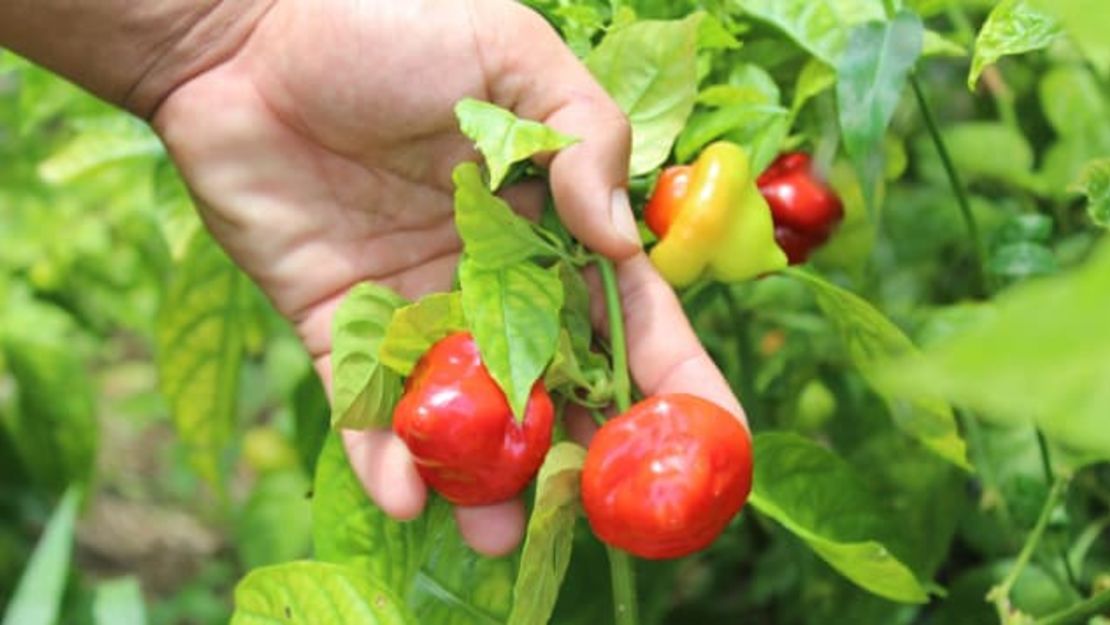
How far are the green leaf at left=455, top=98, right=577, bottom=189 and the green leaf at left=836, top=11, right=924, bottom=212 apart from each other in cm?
22

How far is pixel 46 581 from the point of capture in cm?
138

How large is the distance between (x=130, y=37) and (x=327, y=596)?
1.84ft

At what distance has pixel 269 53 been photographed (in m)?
1.16

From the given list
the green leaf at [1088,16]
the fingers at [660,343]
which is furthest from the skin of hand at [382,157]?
the green leaf at [1088,16]

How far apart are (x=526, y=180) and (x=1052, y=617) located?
0.46 meters

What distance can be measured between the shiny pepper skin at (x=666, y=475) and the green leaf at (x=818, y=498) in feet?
0.39

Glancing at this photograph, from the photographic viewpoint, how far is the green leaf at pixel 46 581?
4.48 ft

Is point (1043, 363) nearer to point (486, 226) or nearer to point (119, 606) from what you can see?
point (486, 226)

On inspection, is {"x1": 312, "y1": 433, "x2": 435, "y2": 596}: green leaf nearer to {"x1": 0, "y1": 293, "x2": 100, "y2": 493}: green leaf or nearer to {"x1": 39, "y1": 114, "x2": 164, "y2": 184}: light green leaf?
{"x1": 39, "y1": 114, "x2": 164, "y2": 184}: light green leaf

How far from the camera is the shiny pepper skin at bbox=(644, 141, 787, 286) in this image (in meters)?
0.92

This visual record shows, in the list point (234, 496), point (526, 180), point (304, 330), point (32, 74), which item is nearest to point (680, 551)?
point (526, 180)

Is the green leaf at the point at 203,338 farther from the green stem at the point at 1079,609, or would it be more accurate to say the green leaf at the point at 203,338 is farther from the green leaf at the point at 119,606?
the green stem at the point at 1079,609

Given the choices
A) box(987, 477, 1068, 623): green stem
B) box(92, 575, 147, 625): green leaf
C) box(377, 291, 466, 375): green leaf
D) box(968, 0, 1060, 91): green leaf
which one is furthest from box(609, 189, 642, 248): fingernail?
box(92, 575, 147, 625): green leaf

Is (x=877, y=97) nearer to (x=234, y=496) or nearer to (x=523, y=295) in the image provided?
(x=523, y=295)
